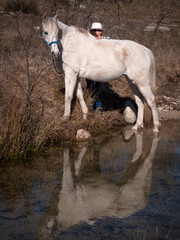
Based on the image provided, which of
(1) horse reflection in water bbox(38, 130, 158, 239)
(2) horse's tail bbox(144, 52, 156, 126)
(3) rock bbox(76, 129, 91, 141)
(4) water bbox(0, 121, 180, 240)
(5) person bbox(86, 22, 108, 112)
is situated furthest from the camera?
(5) person bbox(86, 22, 108, 112)

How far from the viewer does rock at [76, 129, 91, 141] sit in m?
6.36

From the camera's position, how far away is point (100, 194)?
3.75 meters

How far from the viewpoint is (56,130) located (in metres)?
6.04

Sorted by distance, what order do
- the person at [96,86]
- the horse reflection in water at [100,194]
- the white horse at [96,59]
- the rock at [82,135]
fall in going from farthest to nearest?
1. the person at [96,86]
2. the white horse at [96,59]
3. the rock at [82,135]
4. the horse reflection in water at [100,194]

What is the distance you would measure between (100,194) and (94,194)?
7 cm

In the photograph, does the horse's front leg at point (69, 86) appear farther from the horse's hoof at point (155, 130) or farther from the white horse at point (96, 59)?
the horse's hoof at point (155, 130)

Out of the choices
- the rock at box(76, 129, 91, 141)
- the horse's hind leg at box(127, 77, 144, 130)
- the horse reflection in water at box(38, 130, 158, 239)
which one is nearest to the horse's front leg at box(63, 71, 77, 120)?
the rock at box(76, 129, 91, 141)

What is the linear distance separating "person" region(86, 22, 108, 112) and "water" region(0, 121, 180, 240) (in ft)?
6.46

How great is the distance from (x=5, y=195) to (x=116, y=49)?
418 cm

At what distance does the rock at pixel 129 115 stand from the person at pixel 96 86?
0.65 meters

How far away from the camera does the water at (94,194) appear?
2.95m

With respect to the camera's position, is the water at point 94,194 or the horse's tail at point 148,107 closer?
the water at point 94,194

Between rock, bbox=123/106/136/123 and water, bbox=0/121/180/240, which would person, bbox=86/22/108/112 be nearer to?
rock, bbox=123/106/136/123

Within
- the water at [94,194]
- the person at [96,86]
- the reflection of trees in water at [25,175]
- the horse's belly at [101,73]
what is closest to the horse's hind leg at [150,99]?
the horse's belly at [101,73]
